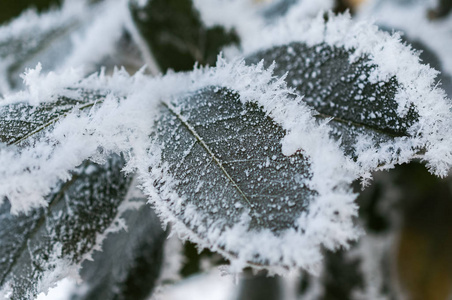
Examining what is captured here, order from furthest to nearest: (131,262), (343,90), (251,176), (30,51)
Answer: (30,51) → (131,262) → (343,90) → (251,176)

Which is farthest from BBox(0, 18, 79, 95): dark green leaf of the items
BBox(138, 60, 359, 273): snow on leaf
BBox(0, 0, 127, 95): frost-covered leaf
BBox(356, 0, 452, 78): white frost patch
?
BBox(356, 0, 452, 78): white frost patch

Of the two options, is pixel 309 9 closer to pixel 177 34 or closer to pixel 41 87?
pixel 177 34

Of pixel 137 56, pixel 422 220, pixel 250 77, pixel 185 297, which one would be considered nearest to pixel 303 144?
pixel 250 77

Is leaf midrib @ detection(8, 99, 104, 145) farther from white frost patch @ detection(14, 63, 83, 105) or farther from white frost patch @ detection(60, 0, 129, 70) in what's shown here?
white frost patch @ detection(60, 0, 129, 70)

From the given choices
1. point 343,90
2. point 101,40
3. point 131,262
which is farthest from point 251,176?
point 101,40

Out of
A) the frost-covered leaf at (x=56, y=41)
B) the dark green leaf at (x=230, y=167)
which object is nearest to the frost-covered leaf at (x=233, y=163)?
the dark green leaf at (x=230, y=167)
